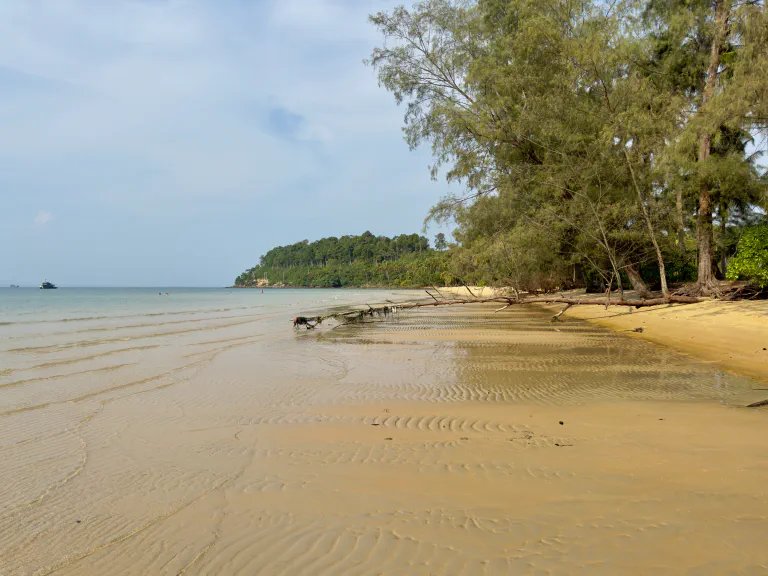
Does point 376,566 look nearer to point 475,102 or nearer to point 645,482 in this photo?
point 645,482

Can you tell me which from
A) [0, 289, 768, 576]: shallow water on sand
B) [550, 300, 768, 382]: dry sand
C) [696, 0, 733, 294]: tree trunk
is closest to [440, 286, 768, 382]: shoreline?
[550, 300, 768, 382]: dry sand

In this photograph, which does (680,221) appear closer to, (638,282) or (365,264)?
(638,282)

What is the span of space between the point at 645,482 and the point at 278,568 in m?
2.80

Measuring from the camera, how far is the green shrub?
604 inches

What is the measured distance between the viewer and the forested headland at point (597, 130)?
628 inches

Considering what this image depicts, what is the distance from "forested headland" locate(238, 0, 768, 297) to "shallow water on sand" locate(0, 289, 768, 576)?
11119 mm

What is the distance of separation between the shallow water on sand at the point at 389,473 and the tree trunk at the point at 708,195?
11582mm

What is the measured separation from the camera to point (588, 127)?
720 inches

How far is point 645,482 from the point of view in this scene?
11.5 ft

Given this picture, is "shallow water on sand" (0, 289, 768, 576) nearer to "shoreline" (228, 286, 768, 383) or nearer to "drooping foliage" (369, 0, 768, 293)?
"shoreline" (228, 286, 768, 383)

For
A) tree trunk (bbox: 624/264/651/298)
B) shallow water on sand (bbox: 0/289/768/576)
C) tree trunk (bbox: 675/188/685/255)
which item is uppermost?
tree trunk (bbox: 675/188/685/255)

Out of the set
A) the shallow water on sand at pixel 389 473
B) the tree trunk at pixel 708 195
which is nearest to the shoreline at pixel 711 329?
the shallow water on sand at pixel 389 473

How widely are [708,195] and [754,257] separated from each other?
3218mm

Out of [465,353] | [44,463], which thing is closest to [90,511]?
[44,463]
